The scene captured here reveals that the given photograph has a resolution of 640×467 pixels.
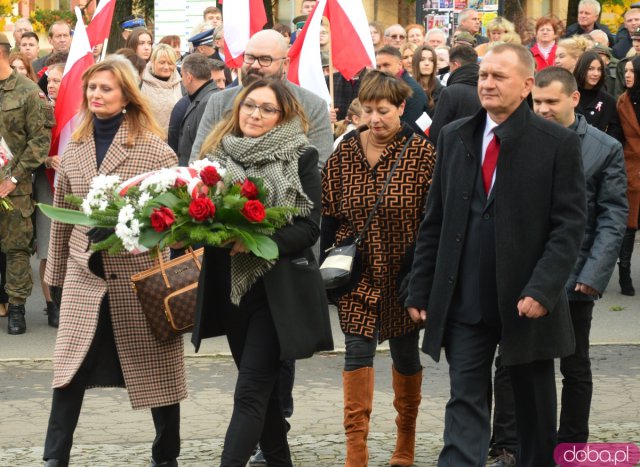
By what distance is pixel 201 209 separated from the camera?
5.49 metres

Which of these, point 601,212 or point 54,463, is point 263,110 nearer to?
point 601,212

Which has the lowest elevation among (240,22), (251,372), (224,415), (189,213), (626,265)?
(626,265)

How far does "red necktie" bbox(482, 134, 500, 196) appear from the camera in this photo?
573 cm

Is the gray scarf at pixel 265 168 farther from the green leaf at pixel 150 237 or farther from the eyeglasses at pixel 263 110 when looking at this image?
the green leaf at pixel 150 237

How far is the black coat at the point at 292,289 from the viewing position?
5.86 m

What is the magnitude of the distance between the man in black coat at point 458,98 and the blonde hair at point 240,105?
3958 mm

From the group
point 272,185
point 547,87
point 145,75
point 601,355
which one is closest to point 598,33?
point 145,75

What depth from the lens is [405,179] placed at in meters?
6.78

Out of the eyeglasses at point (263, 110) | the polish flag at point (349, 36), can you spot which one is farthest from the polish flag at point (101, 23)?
the eyeglasses at point (263, 110)

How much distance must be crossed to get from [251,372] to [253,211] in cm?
75

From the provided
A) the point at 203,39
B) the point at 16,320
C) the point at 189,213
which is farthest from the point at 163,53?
the point at 189,213

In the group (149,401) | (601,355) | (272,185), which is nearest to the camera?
(272,185)

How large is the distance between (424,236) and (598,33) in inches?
435

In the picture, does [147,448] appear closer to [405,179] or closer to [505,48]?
[405,179]
